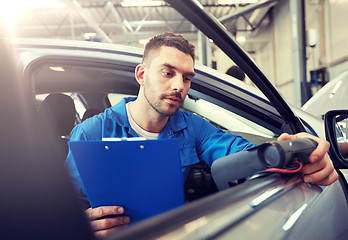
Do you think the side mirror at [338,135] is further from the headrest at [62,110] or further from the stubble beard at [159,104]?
the headrest at [62,110]

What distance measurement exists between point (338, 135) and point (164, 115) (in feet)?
2.27

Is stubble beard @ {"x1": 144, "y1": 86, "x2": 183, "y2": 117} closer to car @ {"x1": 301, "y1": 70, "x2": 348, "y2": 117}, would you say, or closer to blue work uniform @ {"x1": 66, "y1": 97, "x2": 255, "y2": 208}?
blue work uniform @ {"x1": 66, "y1": 97, "x2": 255, "y2": 208}

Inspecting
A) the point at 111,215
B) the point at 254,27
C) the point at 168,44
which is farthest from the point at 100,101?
the point at 254,27

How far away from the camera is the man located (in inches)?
Result: 54.6

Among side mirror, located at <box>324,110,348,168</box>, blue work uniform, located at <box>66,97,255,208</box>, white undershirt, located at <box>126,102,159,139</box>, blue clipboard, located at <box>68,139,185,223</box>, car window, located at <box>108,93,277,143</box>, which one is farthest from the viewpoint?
car window, located at <box>108,93,277,143</box>

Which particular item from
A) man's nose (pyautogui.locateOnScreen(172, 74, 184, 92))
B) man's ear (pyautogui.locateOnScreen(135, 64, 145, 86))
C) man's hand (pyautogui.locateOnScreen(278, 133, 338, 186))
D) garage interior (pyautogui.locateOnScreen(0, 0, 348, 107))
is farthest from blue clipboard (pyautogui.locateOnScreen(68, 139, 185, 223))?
garage interior (pyautogui.locateOnScreen(0, 0, 348, 107))

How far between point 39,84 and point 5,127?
2.50 metres

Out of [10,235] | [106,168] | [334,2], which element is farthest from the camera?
[334,2]

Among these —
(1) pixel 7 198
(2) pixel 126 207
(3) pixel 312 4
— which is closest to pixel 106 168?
(2) pixel 126 207

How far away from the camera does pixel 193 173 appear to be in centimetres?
142

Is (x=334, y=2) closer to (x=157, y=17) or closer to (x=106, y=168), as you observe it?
(x=157, y=17)

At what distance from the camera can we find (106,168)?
0.64 metres

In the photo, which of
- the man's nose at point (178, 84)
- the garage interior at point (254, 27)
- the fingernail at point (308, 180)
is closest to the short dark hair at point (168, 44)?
the man's nose at point (178, 84)

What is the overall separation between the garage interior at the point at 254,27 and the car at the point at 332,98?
491 cm
